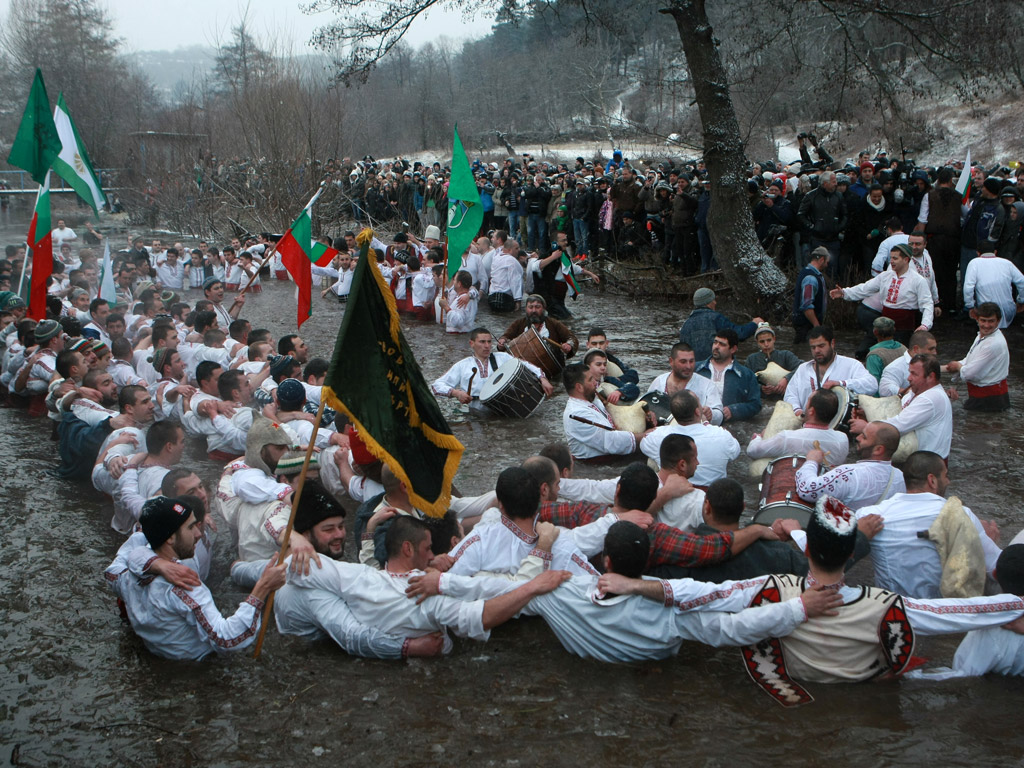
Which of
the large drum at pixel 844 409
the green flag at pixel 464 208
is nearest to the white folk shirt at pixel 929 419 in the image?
the large drum at pixel 844 409

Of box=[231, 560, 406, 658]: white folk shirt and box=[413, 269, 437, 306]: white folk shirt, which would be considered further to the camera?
box=[413, 269, 437, 306]: white folk shirt

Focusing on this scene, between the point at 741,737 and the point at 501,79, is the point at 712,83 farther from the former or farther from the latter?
the point at 501,79

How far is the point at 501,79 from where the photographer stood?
5853cm

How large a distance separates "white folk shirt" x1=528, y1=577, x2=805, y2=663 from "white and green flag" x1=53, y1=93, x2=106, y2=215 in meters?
8.87

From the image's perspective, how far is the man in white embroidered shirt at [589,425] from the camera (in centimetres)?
758

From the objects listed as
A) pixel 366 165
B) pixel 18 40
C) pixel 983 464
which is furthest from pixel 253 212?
pixel 18 40

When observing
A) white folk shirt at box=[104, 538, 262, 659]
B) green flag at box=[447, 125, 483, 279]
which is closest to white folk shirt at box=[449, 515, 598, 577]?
white folk shirt at box=[104, 538, 262, 659]

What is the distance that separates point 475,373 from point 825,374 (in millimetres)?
3465

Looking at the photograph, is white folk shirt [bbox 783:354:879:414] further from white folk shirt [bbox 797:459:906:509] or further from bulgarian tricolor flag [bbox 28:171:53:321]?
bulgarian tricolor flag [bbox 28:171:53:321]

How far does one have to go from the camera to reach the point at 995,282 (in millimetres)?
9852

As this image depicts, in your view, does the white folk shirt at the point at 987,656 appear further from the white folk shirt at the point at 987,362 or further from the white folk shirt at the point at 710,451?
the white folk shirt at the point at 987,362

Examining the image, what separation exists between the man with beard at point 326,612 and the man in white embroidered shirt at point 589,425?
3037 mm

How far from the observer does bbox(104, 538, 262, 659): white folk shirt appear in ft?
14.4

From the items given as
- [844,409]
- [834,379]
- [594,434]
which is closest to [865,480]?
[844,409]
